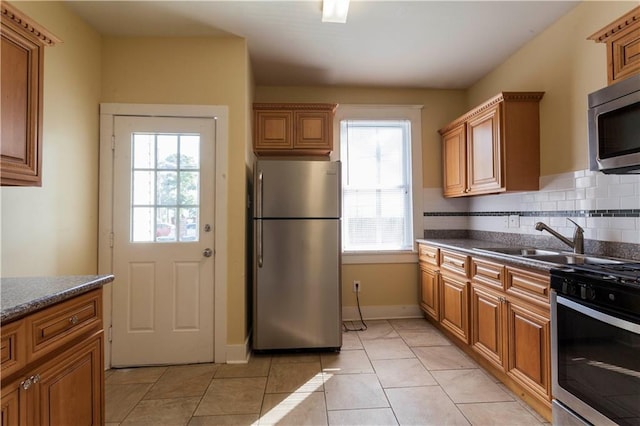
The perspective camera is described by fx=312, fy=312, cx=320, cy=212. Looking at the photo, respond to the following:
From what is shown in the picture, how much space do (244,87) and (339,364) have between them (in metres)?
2.43

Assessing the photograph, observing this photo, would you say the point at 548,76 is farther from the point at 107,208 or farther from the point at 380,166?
the point at 107,208

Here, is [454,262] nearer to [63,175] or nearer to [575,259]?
[575,259]

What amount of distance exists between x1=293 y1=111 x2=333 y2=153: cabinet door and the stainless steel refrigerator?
0.48 metres

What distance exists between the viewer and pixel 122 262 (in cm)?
252

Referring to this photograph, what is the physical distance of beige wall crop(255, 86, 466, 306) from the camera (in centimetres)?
361

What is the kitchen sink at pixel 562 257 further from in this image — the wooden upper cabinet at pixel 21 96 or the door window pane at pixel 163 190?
the wooden upper cabinet at pixel 21 96

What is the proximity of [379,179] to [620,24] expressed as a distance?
235cm

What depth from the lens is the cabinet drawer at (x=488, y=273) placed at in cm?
215

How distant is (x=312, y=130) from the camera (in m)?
3.15

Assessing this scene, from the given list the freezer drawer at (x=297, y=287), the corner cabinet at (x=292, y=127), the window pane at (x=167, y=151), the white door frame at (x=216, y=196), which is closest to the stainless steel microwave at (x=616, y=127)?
the freezer drawer at (x=297, y=287)

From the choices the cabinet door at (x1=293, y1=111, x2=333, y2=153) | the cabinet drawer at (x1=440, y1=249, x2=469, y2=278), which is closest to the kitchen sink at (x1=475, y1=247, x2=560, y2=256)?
the cabinet drawer at (x1=440, y1=249, x2=469, y2=278)

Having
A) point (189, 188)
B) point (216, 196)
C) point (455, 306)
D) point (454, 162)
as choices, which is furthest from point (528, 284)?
point (189, 188)

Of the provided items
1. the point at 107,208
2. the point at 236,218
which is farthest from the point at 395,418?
the point at 107,208

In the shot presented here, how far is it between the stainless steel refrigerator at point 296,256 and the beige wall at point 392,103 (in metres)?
0.90
